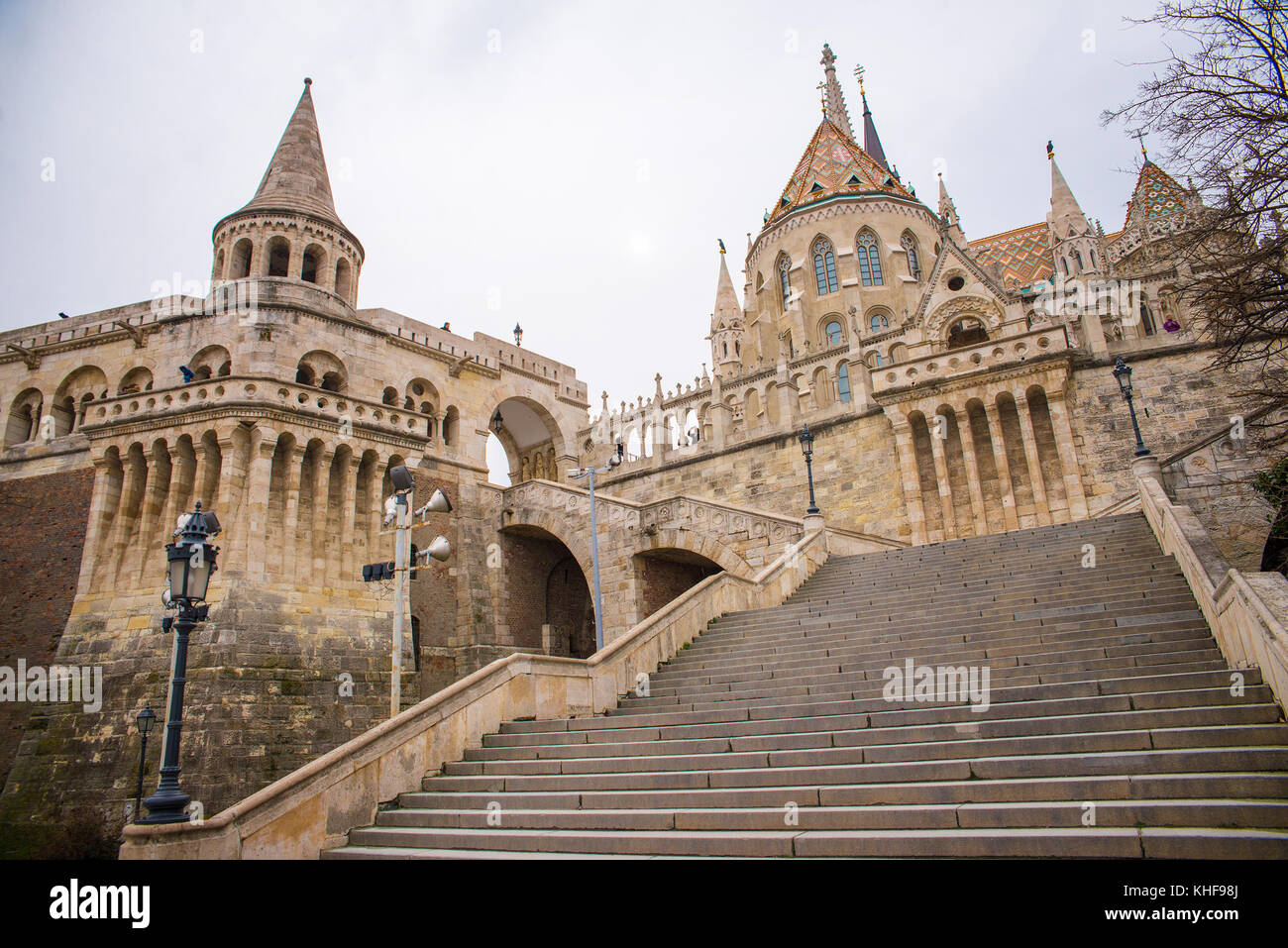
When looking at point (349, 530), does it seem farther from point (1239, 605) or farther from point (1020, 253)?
point (1020, 253)

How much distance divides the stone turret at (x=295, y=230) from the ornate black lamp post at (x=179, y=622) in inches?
687

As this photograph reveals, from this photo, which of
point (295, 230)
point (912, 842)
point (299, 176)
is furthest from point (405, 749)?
point (299, 176)

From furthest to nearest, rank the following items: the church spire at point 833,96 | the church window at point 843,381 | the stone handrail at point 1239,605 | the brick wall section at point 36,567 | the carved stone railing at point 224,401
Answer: the church spire at point 833,96 → the church window at point 843,381 → the brick wall section at point 36,567 → the carved stone railing at point 224,401 → the stone handrail at point 1239,605

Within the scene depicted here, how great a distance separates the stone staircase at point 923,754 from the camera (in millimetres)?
5148

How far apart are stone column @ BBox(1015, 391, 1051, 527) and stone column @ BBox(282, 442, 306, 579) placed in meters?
17.5

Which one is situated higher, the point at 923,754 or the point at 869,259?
the point at 869,259

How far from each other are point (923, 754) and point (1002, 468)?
14655 millimetres

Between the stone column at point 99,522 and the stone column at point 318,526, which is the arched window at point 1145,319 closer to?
the stone column at point 318,526

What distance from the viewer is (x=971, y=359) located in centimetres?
2045

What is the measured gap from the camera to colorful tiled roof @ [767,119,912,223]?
40312 millimetres

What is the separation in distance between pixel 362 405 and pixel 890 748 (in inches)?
666

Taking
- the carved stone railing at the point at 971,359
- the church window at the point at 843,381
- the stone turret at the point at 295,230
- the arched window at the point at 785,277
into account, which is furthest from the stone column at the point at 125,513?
the arched window at the point at 785,277
